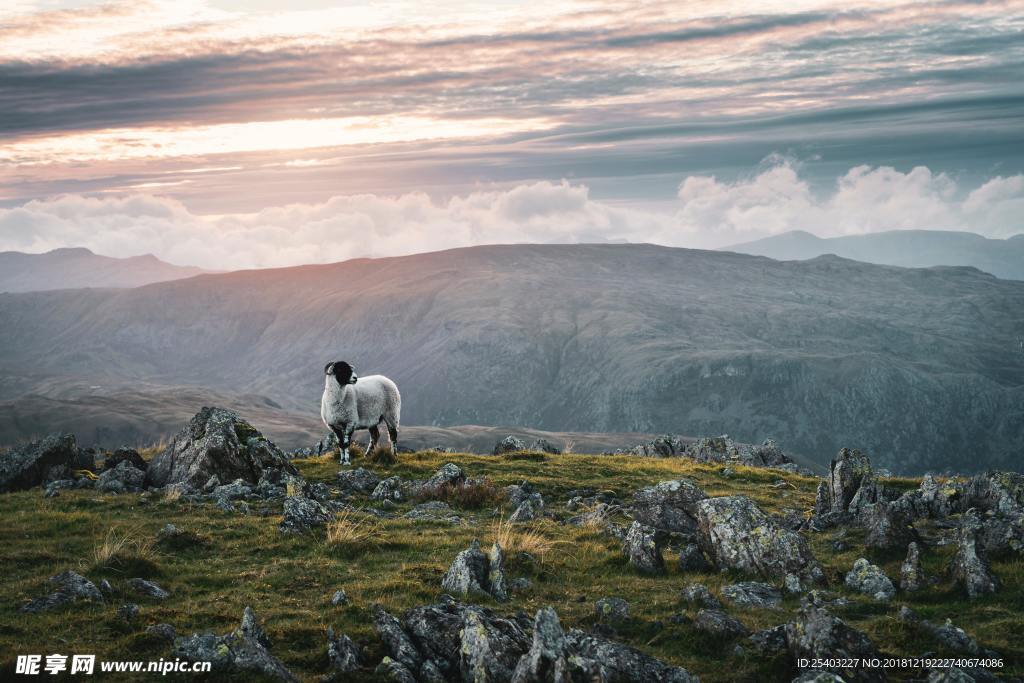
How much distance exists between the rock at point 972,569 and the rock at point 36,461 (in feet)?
80.8

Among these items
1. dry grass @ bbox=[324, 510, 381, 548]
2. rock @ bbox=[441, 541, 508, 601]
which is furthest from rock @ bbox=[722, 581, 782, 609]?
dry grass @ bbox=[324, 510, 381, 548]

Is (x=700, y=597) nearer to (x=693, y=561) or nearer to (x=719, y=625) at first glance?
(x=719, y=625)

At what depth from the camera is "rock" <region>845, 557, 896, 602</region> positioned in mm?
14714

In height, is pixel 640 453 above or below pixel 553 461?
below

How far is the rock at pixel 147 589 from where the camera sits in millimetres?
13680

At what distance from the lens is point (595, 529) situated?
20.2 m

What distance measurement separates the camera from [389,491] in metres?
24.0

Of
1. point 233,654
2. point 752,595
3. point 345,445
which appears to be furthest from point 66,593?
point 345,445

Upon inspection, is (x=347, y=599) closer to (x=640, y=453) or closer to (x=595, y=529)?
(x=595, y=529)

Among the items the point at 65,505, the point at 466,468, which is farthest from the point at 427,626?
the point at 466,468

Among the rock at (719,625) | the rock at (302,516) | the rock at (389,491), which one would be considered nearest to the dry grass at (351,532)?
the rock at (302,516)

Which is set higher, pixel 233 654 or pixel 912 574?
pixel 233 654

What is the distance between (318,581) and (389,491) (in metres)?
8.88

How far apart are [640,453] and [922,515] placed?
23.2m
